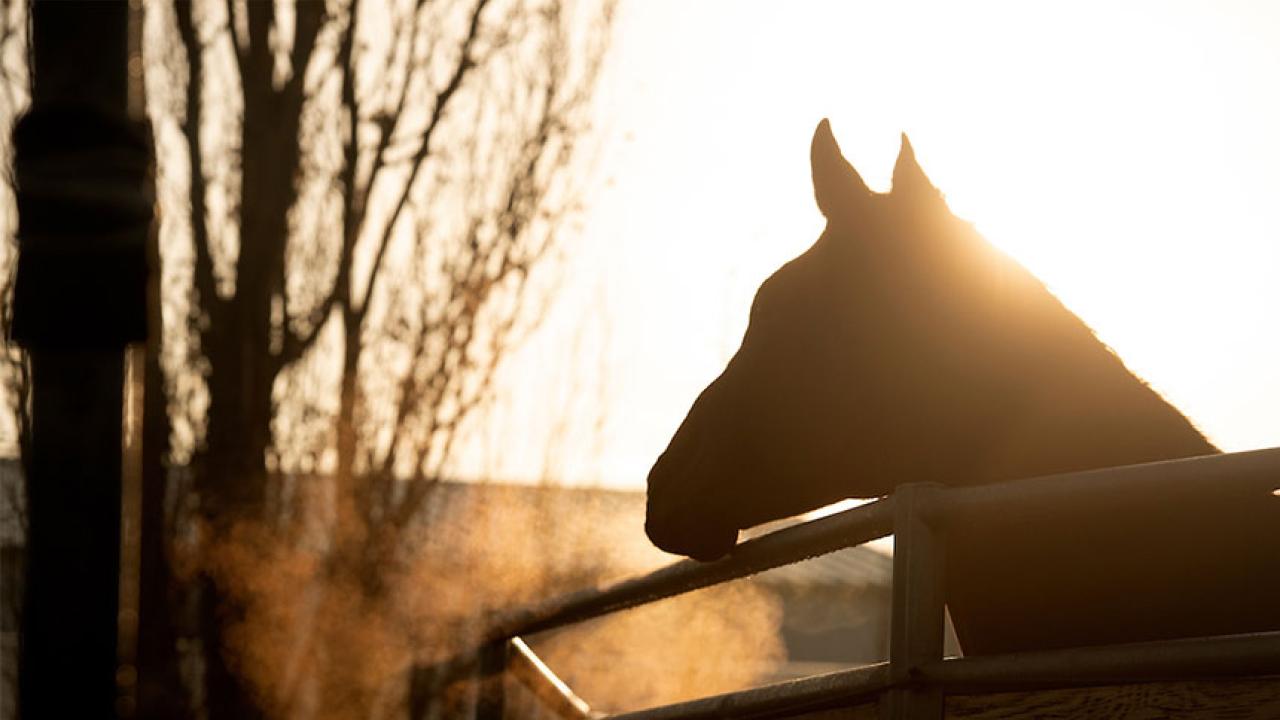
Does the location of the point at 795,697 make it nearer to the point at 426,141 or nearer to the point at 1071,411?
the point at 1071,411

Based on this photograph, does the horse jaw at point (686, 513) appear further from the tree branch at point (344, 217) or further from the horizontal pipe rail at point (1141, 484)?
the tree branch at point (344, 217)

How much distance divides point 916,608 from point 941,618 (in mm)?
42

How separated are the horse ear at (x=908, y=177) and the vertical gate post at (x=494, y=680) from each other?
227 cm

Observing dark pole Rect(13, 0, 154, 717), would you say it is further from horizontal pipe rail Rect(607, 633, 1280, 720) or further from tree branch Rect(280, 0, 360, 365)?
tree branch Rect(280, 0, 360, 365)

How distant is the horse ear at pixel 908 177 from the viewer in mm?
3699

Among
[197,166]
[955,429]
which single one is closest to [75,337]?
[955,429]

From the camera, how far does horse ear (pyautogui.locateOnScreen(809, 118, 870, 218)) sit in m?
3.73

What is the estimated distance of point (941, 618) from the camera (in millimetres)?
2379

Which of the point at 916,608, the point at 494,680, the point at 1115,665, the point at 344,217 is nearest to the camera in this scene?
the point at 1115,665

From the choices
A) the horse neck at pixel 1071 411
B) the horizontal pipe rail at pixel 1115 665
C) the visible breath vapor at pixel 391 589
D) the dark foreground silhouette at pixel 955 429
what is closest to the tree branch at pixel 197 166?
the visible breath vapor at pixel 391 589

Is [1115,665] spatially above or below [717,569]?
above

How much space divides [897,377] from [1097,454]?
47cm

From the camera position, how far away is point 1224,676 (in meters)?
1.88

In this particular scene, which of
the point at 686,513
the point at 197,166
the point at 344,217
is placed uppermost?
the point at 197,166
